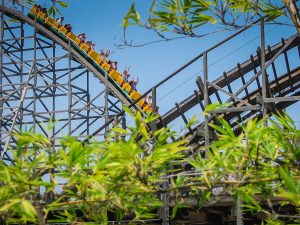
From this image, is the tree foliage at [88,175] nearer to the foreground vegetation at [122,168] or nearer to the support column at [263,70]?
the foreground vegetation at [122,168]

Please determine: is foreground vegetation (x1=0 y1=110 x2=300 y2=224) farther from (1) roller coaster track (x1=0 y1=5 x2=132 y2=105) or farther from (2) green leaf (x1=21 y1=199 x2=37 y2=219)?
(1) roller coaster track (x1=0 y1=5 x2=132 y2=105)

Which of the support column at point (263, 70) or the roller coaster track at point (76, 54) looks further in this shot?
the roller coaster track at point (76, 54)

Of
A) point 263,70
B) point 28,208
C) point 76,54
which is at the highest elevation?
point 76,54

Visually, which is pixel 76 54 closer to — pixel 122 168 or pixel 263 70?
pixel 263 70

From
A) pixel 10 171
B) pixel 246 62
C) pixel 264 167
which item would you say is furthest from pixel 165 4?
pixel 246 62

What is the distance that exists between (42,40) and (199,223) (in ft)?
42.2

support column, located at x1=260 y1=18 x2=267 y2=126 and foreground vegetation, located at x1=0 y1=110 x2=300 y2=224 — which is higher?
support column, located at x1=260 y1=18 x2=267 y2=126

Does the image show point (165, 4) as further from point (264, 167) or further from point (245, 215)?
point (245, 215)

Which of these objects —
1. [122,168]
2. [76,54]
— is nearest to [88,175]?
[122,168]

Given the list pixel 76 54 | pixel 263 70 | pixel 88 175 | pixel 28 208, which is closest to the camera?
pixel 28 208

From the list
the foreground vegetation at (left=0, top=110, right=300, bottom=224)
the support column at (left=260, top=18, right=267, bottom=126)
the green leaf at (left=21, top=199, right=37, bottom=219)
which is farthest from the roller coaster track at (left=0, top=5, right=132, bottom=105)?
the green leaf at (left=21, top=199, right=37, bottom=219)

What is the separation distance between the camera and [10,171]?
2475 millimetres

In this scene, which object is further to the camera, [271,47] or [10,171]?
[271,47]

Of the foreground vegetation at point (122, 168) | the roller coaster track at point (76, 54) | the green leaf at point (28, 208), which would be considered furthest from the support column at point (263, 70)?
the roller coaster track at point (76, 54)
